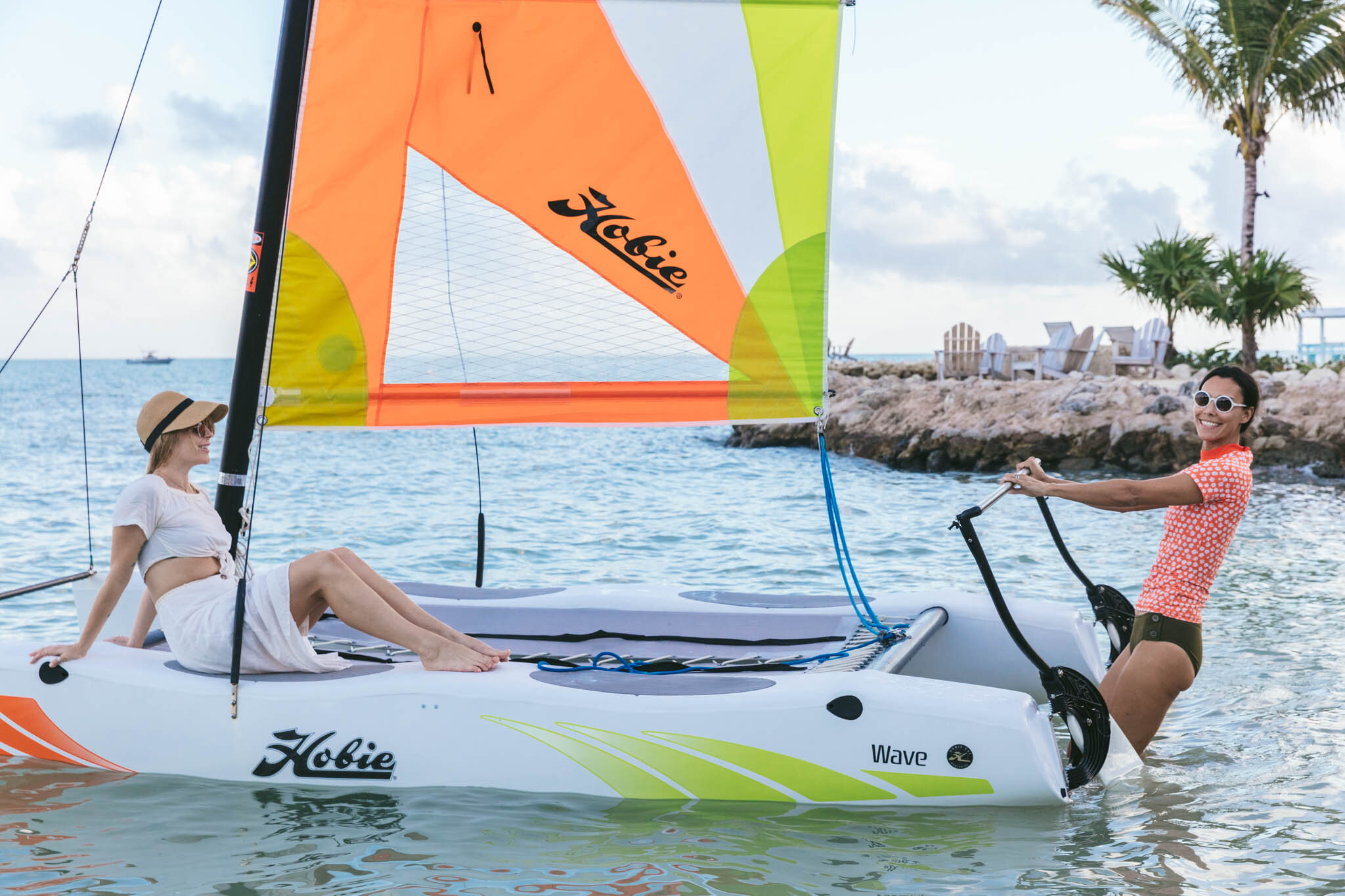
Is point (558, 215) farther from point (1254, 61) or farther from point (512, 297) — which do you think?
point (1254, 61)

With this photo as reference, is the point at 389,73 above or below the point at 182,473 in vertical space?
above

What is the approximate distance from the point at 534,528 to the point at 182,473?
8.77 meters

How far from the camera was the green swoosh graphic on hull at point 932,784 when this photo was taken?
379 cm

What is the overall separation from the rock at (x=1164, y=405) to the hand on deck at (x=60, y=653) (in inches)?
623

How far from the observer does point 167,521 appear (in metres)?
4.02

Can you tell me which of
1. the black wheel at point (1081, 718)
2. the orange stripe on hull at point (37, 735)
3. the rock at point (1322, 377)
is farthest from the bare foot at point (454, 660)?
the rock at point (1322, 377)

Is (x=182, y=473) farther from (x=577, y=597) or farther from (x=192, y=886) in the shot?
(x=577, y=597)

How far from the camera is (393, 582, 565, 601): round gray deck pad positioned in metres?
5.61

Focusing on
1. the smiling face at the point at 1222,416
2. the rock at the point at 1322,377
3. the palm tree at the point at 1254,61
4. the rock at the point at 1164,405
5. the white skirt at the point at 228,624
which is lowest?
the white skirt at the point at 228,624

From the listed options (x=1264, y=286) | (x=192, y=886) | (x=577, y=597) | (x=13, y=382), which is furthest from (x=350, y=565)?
(x=13, y=382)

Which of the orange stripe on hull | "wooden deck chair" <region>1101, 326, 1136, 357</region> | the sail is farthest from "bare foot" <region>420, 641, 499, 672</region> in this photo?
"wooden deck chair" <region>1101, 326, 1136, 357</region>

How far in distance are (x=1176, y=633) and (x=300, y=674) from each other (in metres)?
3.05

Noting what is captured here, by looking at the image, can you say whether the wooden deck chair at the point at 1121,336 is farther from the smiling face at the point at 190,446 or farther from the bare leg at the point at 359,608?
the smiling face at the point at 190,446

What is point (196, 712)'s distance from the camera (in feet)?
13.4
